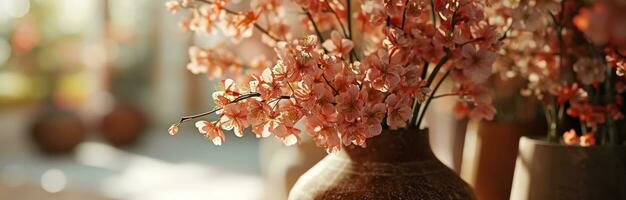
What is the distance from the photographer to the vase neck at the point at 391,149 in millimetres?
943

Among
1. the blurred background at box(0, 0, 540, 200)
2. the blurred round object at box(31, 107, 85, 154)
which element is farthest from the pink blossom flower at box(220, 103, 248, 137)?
the blurred round object at box(31, 107, 85, 154)

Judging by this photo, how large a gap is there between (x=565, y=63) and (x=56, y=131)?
4.56 m

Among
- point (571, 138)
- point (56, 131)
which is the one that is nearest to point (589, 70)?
point (571, 138)

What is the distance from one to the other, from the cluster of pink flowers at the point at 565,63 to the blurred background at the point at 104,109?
2552 mm

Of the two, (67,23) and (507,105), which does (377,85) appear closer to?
(507,105)

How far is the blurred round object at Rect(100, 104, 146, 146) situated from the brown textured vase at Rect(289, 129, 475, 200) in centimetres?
479

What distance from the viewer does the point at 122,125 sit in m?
5.59

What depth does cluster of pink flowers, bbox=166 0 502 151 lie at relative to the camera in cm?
81

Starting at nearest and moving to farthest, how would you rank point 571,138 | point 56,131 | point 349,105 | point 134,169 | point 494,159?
1. point 349,105
2. point 571,138
3. point 494,159
4. point 134,169
5. point 56,131

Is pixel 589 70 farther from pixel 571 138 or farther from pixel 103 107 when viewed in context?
pixel 103 107

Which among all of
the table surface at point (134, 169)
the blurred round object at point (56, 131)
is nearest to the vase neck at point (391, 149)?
the table surface at point (134, 169)

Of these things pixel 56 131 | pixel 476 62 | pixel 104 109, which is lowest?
pixel 476 62

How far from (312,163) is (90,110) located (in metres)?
4.81

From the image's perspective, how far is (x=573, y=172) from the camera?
3.04 feet
